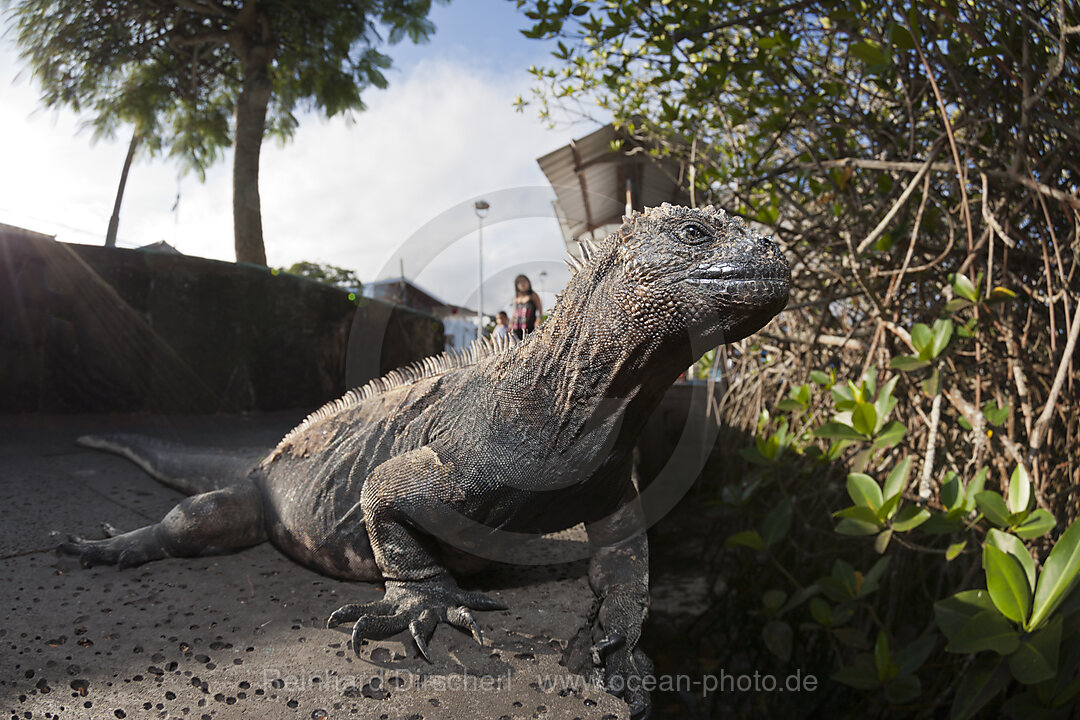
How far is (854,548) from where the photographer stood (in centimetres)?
365

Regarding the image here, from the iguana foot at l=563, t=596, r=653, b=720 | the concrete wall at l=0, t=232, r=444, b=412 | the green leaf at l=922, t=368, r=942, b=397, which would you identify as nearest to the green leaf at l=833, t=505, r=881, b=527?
the green leaf at l=922, t=368, r=942, b=397

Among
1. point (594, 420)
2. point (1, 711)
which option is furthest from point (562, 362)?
point (1, 711)

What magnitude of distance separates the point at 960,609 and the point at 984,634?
163mm

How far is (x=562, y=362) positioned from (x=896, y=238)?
6.62ft

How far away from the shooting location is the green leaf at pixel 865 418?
2.53 m

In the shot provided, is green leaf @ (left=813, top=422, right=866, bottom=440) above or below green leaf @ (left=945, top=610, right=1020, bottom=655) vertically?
above

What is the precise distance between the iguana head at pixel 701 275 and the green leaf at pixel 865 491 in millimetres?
1115

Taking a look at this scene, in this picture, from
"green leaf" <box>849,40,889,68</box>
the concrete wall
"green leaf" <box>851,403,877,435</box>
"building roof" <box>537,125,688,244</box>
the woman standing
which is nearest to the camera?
"green leaf" <box>851,403,877,435</box>

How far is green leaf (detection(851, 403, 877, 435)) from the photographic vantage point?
2533 millimetres

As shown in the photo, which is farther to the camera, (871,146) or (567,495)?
(871,146)

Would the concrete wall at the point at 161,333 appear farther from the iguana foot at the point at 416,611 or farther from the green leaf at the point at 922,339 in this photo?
the green leaf at the point at 922,339

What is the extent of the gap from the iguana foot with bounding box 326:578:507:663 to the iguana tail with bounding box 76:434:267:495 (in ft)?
4.37

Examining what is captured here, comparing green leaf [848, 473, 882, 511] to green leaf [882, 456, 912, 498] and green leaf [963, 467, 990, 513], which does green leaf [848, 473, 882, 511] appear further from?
green leaf [963, 467, 990, 513]

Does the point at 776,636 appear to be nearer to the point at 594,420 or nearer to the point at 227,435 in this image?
the point at 594,420
